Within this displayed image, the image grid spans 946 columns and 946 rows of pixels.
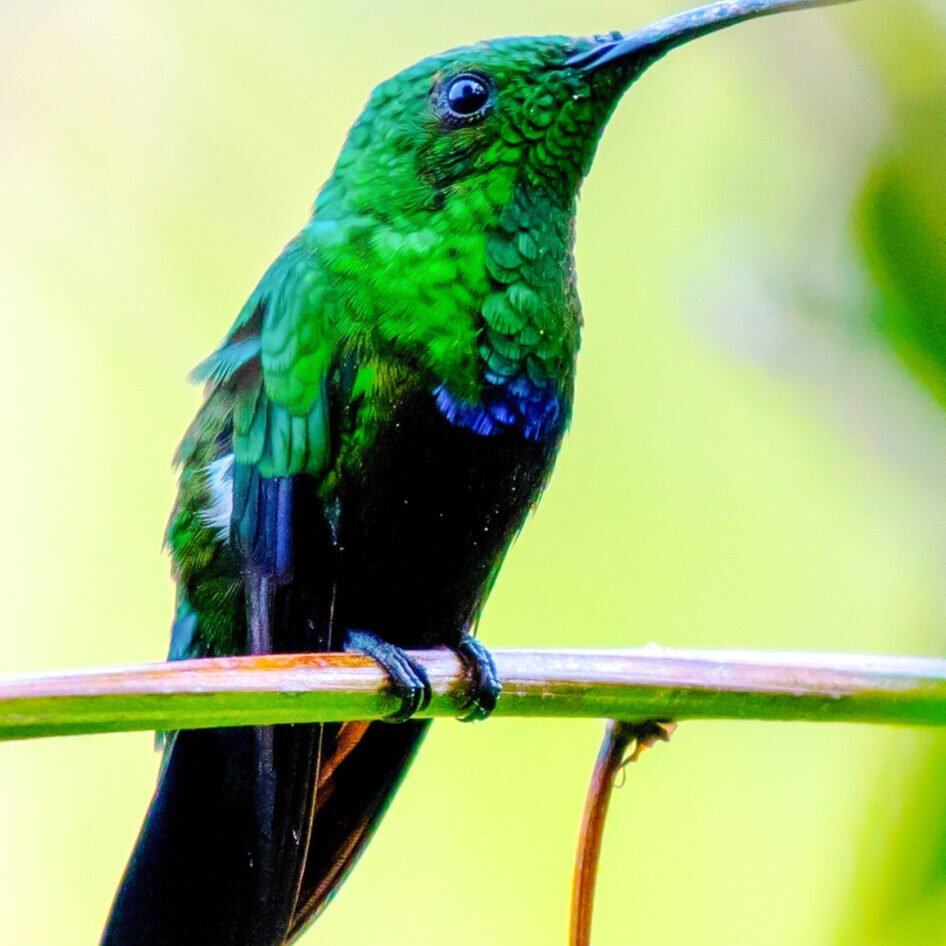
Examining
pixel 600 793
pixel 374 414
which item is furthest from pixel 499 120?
pixel 600 793

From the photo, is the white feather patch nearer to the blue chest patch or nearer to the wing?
the wing

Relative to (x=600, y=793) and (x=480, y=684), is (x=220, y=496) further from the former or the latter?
Answer: (x=600, y=793)

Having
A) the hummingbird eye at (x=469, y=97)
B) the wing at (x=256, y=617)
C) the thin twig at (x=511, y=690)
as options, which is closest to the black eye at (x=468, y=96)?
the hummingbird eye at (x=469, y=97)

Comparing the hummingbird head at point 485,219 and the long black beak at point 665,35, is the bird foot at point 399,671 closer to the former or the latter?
the hummingbird head at point 485,219

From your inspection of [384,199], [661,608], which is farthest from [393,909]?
[384,199]

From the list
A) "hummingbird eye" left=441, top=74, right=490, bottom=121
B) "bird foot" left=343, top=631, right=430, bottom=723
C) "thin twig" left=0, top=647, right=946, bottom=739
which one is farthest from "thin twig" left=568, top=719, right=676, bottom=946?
"hummingbird eye" left=441, top=74, right=490, bottom=121

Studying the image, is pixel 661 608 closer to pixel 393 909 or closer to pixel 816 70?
pixel 393 909
